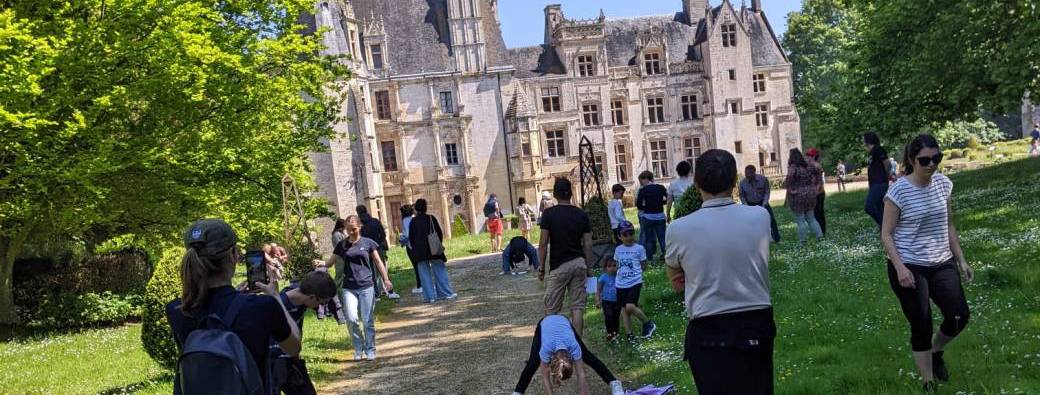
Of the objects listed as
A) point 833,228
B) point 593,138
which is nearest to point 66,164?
point 833,228

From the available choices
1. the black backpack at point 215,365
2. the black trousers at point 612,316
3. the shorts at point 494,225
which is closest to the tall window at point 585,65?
the shorts at point 494,225

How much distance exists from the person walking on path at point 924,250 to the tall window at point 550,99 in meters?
39.9

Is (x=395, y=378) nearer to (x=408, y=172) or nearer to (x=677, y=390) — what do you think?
(x=677, y=390)

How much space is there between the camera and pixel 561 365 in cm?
636

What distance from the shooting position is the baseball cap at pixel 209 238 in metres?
3.64

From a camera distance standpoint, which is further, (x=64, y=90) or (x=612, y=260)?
(x=64, y=90)

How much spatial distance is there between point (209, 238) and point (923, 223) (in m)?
4.70

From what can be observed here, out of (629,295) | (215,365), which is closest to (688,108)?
(629,295)

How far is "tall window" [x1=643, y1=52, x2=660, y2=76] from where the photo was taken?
46219 mm

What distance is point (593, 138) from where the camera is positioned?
45656mm

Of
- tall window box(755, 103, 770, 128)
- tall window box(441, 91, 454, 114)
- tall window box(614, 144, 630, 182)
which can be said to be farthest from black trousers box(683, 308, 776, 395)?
tall window box(755, 103, 770, 128)

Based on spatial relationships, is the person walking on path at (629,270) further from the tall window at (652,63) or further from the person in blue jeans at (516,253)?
the tall window at (652,63)

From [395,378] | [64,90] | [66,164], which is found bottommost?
[395,378]

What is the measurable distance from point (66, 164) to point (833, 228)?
15.2 m
